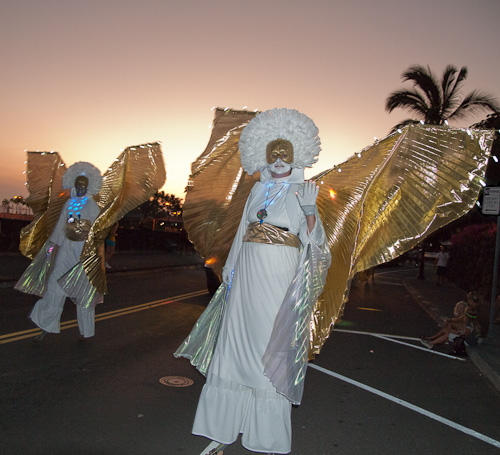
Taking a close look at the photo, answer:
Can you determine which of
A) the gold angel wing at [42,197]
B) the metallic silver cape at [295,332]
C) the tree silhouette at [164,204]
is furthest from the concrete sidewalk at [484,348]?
the tree silhouette at [164,204]

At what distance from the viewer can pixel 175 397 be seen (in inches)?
174

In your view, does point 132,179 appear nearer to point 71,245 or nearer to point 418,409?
point 71,245

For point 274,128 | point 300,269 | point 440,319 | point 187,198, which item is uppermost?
point 274,128

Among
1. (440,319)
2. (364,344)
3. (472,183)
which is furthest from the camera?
(440,319)

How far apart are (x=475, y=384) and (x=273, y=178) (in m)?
4.04

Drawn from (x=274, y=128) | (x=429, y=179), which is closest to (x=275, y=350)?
(x=274, y=128)

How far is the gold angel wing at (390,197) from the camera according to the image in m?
3.86

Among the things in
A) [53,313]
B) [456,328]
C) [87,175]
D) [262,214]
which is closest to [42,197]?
[87,175]

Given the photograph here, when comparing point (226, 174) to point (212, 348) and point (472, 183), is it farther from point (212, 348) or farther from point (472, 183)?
point (472, 183)

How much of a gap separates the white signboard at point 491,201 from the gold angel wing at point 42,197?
7484 mm

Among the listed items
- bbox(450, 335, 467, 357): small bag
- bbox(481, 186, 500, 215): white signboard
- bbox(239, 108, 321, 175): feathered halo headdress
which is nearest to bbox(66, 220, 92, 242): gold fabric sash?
bbox(239, 108, 321, 175): feathered halo headdress

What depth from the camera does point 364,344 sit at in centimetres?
752

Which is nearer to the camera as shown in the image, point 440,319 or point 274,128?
point 274,128

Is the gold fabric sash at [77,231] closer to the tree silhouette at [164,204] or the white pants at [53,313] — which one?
the white pants at [53,313]
